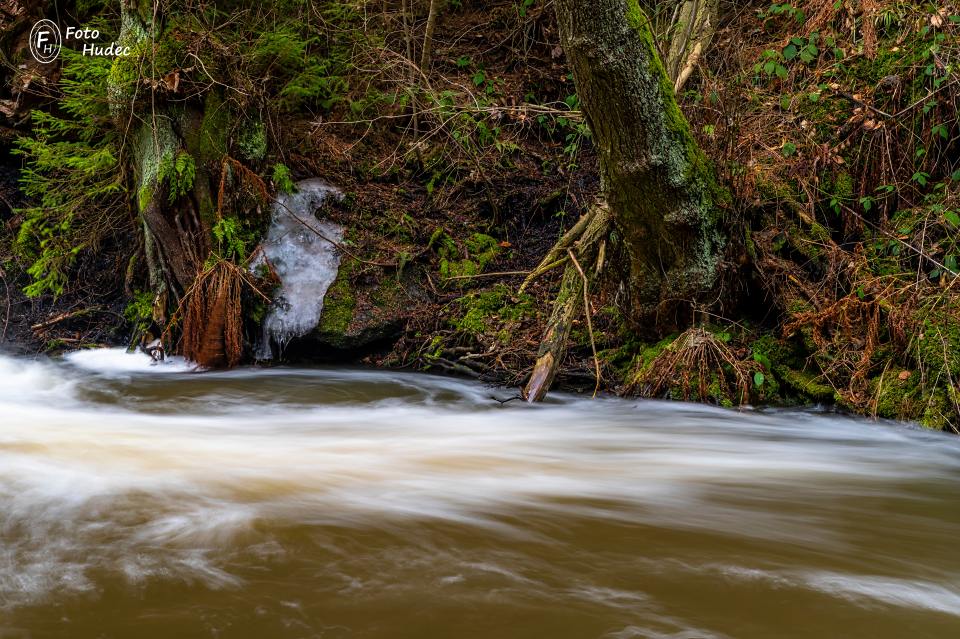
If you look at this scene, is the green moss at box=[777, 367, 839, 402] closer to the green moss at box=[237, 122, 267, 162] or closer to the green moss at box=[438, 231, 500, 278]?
the green moss at box=[438, 231, 500, 278]

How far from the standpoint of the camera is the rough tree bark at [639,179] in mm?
4152

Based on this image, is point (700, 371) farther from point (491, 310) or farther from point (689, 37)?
point (689, 37)

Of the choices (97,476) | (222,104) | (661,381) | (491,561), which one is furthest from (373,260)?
(491,561)

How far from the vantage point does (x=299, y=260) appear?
7211 millimetres

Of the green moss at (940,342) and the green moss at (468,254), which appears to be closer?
the green moss at (940,342)

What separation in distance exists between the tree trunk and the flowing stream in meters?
0.96

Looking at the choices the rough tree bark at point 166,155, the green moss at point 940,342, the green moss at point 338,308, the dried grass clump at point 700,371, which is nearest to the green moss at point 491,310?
the green moss at point 338,308

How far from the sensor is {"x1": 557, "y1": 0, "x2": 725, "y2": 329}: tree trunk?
4.14 m

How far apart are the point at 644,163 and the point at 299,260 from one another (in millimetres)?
3839

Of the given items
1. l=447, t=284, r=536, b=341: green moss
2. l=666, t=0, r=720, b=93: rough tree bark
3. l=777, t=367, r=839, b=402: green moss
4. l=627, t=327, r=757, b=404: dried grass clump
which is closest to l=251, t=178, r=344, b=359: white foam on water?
l=447, t=284, r=536, b=341: green moss

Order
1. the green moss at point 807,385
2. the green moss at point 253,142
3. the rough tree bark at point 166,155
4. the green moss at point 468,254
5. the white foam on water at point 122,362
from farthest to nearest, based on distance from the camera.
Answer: the green moss at point 468,254 → the green moss at point 253,142 → the white foam on water at point 122,362 → the rough tree bark at point 166,155 → the green moss at point 807,385

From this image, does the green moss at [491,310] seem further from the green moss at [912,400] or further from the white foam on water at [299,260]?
the green moss at [912,400]

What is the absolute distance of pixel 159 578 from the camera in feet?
6.51

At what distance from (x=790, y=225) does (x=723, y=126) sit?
91 cm
